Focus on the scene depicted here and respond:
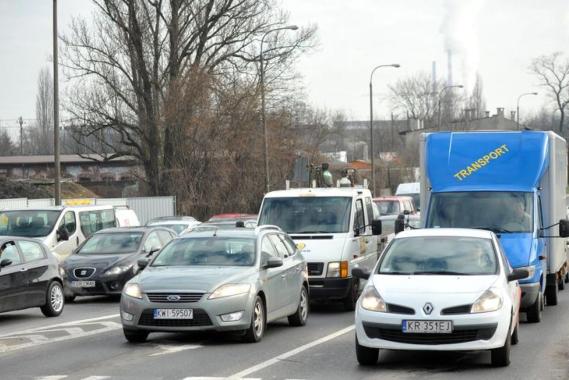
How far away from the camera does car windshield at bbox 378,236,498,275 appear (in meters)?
11.8

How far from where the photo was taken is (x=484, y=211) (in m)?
16.7

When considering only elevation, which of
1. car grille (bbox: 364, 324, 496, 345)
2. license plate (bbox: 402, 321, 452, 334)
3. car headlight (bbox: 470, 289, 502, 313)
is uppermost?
car headlight (bbox: 470, 289, 502, 313)

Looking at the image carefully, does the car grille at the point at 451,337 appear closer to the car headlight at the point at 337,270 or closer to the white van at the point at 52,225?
the car headlight at the point at 337,270

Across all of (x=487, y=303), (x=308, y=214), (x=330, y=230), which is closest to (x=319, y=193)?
(x=308, y=214)

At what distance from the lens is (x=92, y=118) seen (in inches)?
1871

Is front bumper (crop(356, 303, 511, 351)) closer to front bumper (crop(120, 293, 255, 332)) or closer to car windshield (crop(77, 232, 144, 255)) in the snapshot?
front bumper (crop(120, 293, 255, 332))

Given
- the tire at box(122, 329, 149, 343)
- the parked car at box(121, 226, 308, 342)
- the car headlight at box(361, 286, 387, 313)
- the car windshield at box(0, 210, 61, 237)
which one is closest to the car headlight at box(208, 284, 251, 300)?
the parked car at box(121, 226, 308, 342)

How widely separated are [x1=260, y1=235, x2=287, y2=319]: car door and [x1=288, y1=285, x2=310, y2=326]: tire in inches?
30.8

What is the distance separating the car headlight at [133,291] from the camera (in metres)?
13.0

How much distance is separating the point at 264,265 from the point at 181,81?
107 feet

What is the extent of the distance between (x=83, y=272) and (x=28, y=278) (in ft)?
12.9

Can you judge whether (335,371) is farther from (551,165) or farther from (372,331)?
(551,165)

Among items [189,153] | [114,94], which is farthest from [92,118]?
[189,153]

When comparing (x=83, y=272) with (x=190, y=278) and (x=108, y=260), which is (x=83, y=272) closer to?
(x=108, y=260)
